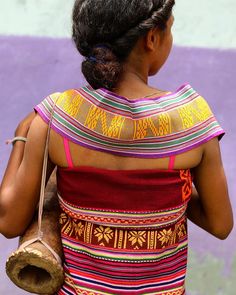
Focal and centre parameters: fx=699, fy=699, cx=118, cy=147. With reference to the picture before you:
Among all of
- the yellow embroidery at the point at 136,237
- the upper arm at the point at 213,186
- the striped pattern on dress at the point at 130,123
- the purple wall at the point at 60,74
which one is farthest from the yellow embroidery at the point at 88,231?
the purple wall at the point at 60,74

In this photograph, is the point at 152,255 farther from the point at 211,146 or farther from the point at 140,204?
the point at 211,146

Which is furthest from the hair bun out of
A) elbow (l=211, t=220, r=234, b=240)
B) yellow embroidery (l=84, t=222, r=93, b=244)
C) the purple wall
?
the purple wall

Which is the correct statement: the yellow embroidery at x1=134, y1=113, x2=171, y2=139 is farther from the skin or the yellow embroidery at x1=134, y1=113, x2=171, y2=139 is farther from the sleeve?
the sleeve

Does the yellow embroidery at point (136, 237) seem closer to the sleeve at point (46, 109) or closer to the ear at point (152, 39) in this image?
the sleeve at point (46, 109)

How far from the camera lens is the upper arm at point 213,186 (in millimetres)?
1896

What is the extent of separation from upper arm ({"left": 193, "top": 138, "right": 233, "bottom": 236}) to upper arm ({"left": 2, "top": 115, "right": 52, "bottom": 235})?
432 millimetres

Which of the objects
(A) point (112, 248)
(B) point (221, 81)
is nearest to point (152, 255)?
(A) point (112, 248)

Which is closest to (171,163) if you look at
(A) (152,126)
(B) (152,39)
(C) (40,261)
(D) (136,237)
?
(A) (152,126)

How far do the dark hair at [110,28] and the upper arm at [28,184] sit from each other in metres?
0.21

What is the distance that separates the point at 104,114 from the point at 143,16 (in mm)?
274

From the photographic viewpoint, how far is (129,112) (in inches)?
72.0

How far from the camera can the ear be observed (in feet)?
6.07

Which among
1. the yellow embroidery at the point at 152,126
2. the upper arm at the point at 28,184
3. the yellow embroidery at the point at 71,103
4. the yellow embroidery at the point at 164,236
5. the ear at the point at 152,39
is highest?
the ear at the point at 152,39

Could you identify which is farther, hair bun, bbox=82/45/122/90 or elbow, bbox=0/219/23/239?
elbow, bbox=0/219/23/239
